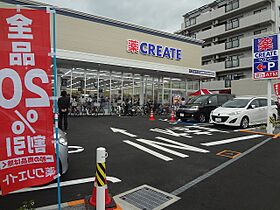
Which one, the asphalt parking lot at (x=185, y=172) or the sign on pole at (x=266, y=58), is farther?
the sign on pole at (x=266, y=58)

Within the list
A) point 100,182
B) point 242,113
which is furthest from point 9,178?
point 242,113

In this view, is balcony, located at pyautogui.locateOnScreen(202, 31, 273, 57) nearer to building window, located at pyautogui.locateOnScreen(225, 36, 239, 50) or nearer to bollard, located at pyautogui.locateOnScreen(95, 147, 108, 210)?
building window, located at pyautogui.locateOnScreen(225, 36, 239, 50)

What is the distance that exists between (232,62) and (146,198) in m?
27.2

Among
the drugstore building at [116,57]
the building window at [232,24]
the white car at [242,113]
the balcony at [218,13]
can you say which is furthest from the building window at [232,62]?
the white car at [242,113]

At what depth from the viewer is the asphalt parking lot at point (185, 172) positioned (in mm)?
3006

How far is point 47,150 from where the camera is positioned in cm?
246

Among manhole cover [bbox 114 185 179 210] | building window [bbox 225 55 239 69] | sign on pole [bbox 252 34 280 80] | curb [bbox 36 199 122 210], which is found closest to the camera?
curb [bbox 36 199 122 210]

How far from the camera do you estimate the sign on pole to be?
25.7 feet

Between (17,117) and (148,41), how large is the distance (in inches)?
636

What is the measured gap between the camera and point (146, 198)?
3.05m

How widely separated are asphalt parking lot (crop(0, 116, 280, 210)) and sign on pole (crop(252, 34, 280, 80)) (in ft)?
9.07

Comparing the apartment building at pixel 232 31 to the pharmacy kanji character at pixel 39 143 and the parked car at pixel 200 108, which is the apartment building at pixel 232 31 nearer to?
the parked car at pixel 200 108

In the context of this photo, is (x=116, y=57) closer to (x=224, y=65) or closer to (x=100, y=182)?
(x=100, y=182)

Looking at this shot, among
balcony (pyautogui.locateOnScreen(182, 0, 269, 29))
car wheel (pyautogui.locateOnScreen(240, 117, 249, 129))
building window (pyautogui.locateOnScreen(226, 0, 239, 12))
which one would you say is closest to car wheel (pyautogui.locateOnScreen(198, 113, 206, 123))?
car wheel (pyautogui.locateOnScreen(240, 117, 249, 129))
